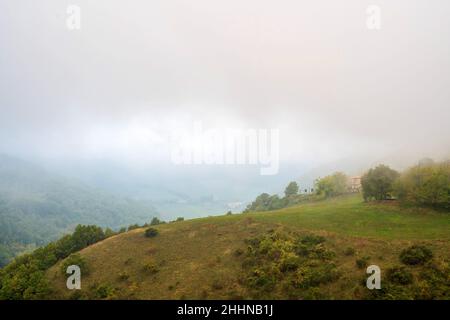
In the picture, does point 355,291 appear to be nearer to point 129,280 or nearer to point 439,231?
point 439,231

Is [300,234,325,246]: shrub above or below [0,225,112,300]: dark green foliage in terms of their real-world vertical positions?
above

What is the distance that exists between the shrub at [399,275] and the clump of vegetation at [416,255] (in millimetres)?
2801

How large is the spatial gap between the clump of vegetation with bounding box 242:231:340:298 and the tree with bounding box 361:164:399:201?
34.7m

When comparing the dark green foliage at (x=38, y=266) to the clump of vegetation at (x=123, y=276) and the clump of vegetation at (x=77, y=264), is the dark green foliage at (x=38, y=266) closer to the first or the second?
the clump of vegetation at (x=77, y=264)

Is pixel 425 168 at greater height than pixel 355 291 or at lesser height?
greater

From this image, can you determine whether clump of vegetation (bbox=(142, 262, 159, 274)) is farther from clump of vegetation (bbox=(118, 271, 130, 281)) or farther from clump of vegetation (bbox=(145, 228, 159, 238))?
clump of vegetation (bbox=(145, 228, 159, 238))

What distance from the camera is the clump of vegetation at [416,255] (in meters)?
42.8

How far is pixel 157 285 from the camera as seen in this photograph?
49188mm

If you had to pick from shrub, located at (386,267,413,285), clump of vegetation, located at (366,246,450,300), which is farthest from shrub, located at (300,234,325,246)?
shrub, located at (386,267,413,285)

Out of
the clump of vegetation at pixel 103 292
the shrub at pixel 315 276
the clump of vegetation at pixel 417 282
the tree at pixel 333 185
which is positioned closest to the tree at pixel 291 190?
the tree at pixel 333 185

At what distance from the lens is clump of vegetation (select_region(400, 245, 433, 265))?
42.8m

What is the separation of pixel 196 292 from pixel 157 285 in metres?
7.42
